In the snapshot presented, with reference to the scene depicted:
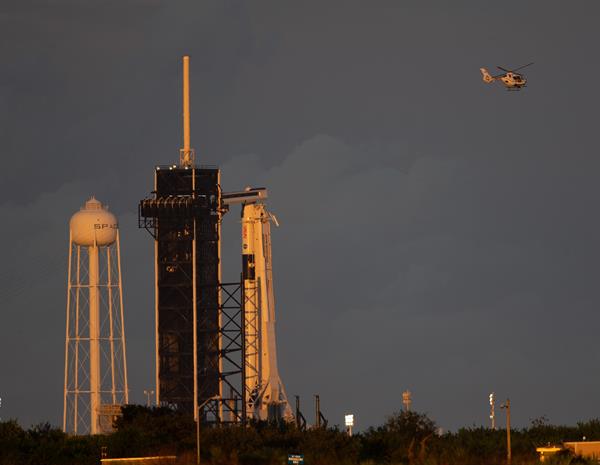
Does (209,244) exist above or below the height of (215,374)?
above

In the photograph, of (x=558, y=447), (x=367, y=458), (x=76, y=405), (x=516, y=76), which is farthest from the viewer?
(x=76, y=405)

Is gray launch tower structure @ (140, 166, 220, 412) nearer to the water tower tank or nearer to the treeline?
the water tower tank

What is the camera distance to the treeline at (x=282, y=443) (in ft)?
451

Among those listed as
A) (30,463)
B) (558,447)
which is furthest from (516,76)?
(30,463)

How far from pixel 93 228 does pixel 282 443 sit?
52.1m

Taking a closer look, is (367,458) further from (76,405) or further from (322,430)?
(76,405)

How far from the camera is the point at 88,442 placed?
145 metres

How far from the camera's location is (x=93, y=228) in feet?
640

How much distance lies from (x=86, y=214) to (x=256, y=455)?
63256 millimetres

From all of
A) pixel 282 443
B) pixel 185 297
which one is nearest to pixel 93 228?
pixel 185 297

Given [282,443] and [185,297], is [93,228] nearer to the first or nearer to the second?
[185,297]

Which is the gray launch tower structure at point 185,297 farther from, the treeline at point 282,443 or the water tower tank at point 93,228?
the treeline at point 282,443

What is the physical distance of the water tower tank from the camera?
195125 millimetres

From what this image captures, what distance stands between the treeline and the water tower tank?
35225 millimetres
